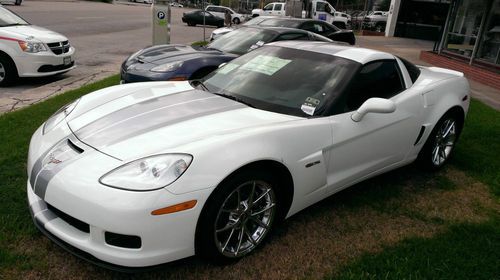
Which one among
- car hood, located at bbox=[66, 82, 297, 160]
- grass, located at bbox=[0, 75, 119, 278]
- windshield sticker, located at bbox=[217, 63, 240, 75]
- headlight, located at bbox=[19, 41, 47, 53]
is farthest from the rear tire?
windshield sticker, located at bbox=[217, 63, 240, 75]

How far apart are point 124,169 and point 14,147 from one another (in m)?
2.45

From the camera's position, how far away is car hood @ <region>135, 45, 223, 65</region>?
604 cm

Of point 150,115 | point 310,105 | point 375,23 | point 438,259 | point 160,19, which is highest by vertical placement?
point 310,105

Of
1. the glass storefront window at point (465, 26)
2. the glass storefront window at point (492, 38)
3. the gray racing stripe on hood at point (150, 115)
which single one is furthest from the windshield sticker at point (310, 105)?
the glass storefront window at point (465, 26)

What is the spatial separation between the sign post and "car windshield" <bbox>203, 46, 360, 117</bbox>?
23.6 feet

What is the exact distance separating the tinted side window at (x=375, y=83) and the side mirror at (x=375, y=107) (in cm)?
12

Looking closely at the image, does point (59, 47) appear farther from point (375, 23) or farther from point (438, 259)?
point (375, 23)

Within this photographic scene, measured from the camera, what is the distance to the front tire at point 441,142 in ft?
13.6

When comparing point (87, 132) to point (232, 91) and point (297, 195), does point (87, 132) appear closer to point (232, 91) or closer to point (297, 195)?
point (232, 91)

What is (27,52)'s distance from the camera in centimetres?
700

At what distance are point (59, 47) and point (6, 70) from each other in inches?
40.8

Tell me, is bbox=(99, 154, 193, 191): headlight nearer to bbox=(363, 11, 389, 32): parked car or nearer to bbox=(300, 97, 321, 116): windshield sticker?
bbox=(300, 97, 321, 116): windshield sticker

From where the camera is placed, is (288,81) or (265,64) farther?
(265,64)

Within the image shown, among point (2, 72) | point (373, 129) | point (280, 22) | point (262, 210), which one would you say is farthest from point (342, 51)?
point (280, 22)
